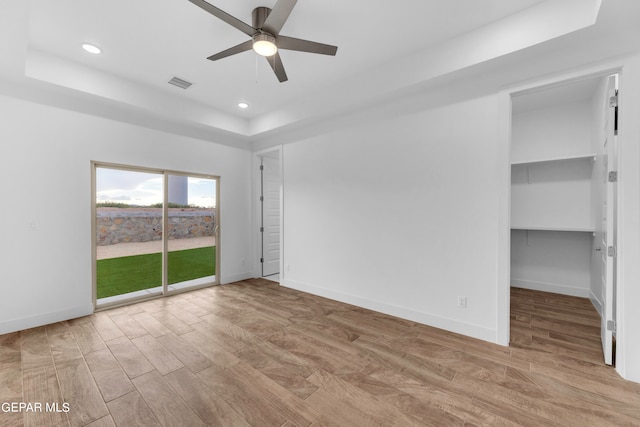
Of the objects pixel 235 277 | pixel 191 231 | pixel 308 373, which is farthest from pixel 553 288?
pixel 191 231

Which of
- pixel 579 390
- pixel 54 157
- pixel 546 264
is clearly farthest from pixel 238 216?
pixel 546 264

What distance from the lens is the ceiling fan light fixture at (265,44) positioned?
87.6 inches

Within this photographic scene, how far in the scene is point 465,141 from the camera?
2.99m

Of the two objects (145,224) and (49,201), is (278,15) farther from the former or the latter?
(145,224)

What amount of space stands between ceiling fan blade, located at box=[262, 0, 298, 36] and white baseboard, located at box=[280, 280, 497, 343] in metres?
3.34

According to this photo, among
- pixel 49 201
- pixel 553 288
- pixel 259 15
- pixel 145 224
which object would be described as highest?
pixel 259 15

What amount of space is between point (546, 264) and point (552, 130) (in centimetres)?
220

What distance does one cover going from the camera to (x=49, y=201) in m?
3.31

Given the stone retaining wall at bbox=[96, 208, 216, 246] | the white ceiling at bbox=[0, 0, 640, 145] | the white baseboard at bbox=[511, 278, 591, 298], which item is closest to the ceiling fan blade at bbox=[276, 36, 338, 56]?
the white ceiling at bbox=[0, 0, 640, 145]

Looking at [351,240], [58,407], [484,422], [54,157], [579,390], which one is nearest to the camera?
[484,422]

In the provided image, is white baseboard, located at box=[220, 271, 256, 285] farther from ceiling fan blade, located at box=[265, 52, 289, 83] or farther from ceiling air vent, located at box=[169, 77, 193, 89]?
ceiling fan blade, located at box=[265, 52, 289, 83]

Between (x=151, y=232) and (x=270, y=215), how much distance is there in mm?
2224

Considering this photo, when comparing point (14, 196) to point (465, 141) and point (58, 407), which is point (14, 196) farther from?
point (465, 141)

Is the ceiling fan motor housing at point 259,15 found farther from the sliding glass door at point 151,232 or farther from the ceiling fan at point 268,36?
the sliding glass door at point 151,232
